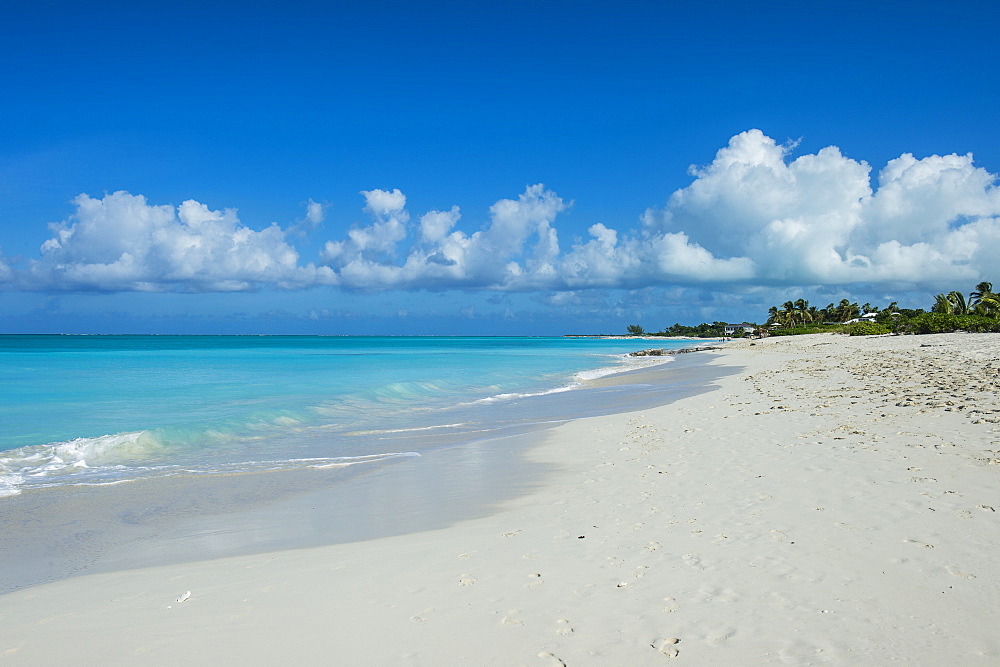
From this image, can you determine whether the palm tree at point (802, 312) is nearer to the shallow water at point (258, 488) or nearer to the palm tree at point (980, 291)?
the palm tree at point (980, 291)

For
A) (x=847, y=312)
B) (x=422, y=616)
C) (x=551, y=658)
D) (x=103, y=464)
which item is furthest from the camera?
(x=847, y=312)

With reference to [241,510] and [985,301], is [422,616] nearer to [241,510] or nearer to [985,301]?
[241,510]

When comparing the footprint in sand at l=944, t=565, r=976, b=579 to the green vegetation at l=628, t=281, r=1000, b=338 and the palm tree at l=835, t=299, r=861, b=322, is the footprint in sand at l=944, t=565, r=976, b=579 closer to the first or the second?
the green vegetation at l=628, t=281, r=1000, b=338

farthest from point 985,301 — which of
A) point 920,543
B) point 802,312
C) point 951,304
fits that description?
point 920,543

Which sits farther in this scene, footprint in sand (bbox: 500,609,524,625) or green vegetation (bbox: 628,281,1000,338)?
green vegetation (bbox: 628,281,1000,338)

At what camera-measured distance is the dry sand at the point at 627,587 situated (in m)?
4.13

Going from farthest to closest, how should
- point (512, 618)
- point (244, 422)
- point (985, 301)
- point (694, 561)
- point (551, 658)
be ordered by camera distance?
point (985, 301) < point (244, 422) < point (694, 561) < point (512, 618) < point (551, 658)

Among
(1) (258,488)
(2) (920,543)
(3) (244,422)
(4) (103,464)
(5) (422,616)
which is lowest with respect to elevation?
(3) (244,422)

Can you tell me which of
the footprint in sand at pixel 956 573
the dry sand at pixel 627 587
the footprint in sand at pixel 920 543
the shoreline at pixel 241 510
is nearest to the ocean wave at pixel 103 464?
the shoreline at pixel 241 510

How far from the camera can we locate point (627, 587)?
5008 mm

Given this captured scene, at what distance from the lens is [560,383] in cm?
3316

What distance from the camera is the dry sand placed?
413 centimetres

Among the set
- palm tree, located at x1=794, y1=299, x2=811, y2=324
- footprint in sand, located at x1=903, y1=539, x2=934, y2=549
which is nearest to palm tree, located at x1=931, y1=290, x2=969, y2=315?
palm tree, located at x1=794, y1=299, x2=811, y2=324

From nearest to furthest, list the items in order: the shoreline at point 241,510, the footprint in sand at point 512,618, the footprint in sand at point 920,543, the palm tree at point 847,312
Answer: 1. the footprint in sand at point 512,618
2. the footprint in sand at point 920,543
3. the shoreline at point 241,510
4. the palm tree at point 847,312
